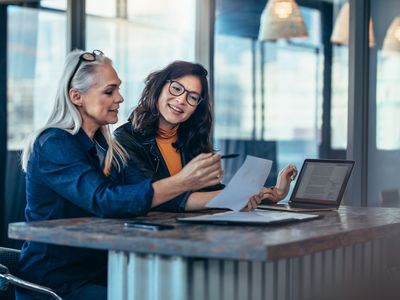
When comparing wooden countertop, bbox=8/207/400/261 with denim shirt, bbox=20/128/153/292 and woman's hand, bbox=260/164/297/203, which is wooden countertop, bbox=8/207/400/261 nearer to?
denim shirt, bbox=20/128/153/292

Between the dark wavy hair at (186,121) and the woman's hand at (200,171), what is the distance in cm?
78

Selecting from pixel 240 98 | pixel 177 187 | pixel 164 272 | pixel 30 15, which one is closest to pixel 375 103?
pixel 240 98

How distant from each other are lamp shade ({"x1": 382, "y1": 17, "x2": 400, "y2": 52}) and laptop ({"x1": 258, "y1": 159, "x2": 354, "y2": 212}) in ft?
4.21

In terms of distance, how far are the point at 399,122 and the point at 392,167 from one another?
251mm

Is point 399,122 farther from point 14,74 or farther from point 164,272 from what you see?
point 14,74

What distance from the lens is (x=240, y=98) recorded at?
200 inches

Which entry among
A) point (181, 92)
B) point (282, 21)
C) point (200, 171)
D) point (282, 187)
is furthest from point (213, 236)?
point (282, 21)

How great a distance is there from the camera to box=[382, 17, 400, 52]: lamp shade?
4176 mm

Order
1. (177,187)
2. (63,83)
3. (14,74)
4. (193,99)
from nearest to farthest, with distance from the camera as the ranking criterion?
(177,187) < (63,83) < (193,99) < (14,74)

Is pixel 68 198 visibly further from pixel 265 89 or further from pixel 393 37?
pixel 265 89

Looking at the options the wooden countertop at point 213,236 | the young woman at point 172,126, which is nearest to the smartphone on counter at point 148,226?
the wooden countertop at point 213,236

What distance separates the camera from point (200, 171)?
2.52m

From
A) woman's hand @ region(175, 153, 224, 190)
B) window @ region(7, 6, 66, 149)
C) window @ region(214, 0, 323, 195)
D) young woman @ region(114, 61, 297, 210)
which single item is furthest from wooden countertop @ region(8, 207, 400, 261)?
window @ region(7, 6, 66, 149)

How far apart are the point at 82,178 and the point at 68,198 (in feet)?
0.37
